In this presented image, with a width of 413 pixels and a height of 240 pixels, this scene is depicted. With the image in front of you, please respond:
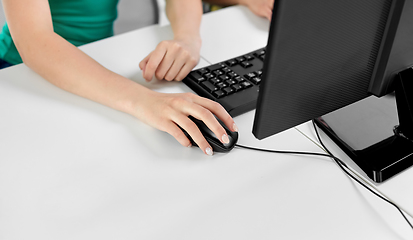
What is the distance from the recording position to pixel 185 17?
0.93 metres

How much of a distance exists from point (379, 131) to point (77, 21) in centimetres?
86

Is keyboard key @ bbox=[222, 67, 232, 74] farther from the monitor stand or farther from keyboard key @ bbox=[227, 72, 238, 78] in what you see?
the monitor stand

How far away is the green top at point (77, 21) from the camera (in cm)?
98

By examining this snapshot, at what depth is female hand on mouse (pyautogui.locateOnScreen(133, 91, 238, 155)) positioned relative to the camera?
1.96 ft

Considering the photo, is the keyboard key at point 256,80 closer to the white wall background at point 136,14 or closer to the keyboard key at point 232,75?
the keyboard key at point 232,75

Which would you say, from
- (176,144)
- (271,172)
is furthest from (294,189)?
(176,144)

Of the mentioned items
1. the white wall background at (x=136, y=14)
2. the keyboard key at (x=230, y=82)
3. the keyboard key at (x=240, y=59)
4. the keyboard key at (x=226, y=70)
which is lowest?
the white wall background at (x=136, y=14)

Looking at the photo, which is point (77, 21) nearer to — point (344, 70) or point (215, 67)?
point (215, 67)

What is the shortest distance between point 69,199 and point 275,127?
0.31 metres

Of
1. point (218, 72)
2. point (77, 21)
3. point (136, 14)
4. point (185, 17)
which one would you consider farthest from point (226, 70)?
point (136, 14)

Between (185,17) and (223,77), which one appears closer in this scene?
(223,77)

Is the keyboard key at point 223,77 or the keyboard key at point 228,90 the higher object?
the keyboard key at point 223,77

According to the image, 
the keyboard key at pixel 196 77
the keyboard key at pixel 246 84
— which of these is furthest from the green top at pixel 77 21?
the keyboard key at pixel 246 84

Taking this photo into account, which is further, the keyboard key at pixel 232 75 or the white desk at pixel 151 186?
the keyboard key at pixel 232 75
